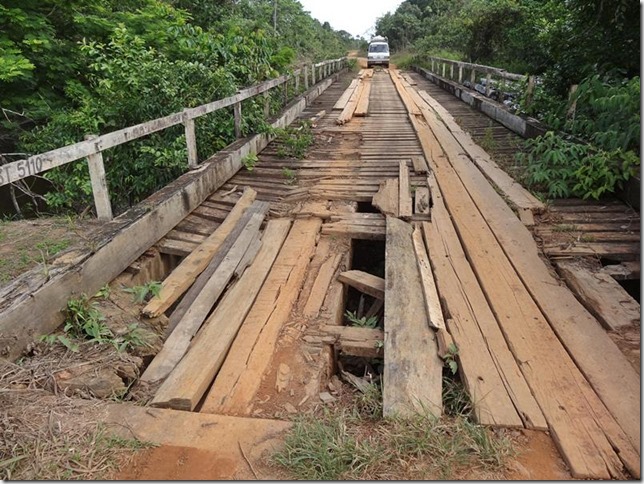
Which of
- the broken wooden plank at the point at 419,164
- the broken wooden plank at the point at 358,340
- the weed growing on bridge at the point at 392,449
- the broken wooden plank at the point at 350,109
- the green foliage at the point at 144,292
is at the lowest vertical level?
the broken wooden plank at the point at 358,340

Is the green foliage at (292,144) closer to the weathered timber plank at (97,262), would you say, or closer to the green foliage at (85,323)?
the weathered timber plank at (97,262)

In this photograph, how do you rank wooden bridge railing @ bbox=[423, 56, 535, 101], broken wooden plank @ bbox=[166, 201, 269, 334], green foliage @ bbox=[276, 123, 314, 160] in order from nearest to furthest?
broken wooden plank @ bbox=[166, 201, 269, 334], green foliage @ bbox=[276, 123, 314, 160], wooden bridge railing @ bbox=[423, 56, 535, 101]

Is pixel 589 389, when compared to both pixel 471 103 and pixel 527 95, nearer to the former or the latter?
pixel 527 95

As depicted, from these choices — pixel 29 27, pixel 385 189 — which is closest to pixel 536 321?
pixel 385 189

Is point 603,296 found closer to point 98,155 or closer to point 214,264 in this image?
point 214,264

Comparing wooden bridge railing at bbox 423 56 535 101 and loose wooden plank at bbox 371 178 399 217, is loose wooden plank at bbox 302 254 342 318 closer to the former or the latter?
loose wooden plank at bbox 371 178 399 217

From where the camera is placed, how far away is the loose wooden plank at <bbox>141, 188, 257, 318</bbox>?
143 inches

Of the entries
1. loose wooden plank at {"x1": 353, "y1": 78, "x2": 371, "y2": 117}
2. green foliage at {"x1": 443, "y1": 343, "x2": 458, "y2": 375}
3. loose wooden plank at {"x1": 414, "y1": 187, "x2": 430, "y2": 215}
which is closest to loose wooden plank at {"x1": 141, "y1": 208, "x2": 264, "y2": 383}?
green foliage at {"x1": 443, "y1": 343, "x2": 458, "y2": 375}

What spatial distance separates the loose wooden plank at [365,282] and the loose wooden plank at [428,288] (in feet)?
1.13

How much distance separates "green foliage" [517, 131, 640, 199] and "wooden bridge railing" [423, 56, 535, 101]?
3.91 metres

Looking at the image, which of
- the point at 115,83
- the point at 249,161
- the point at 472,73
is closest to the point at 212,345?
the point at 249,161

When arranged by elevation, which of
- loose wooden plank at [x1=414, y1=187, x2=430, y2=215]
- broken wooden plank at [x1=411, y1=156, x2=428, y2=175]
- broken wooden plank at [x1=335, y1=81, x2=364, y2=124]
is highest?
broken wooden plank at [x1=335, y1=81, x2=364, y2=124]

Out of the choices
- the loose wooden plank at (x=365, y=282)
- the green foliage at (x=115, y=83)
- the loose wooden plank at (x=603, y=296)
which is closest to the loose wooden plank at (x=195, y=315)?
the loose wooden plank at (x=365, y=282)

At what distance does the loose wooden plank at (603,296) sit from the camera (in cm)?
336
